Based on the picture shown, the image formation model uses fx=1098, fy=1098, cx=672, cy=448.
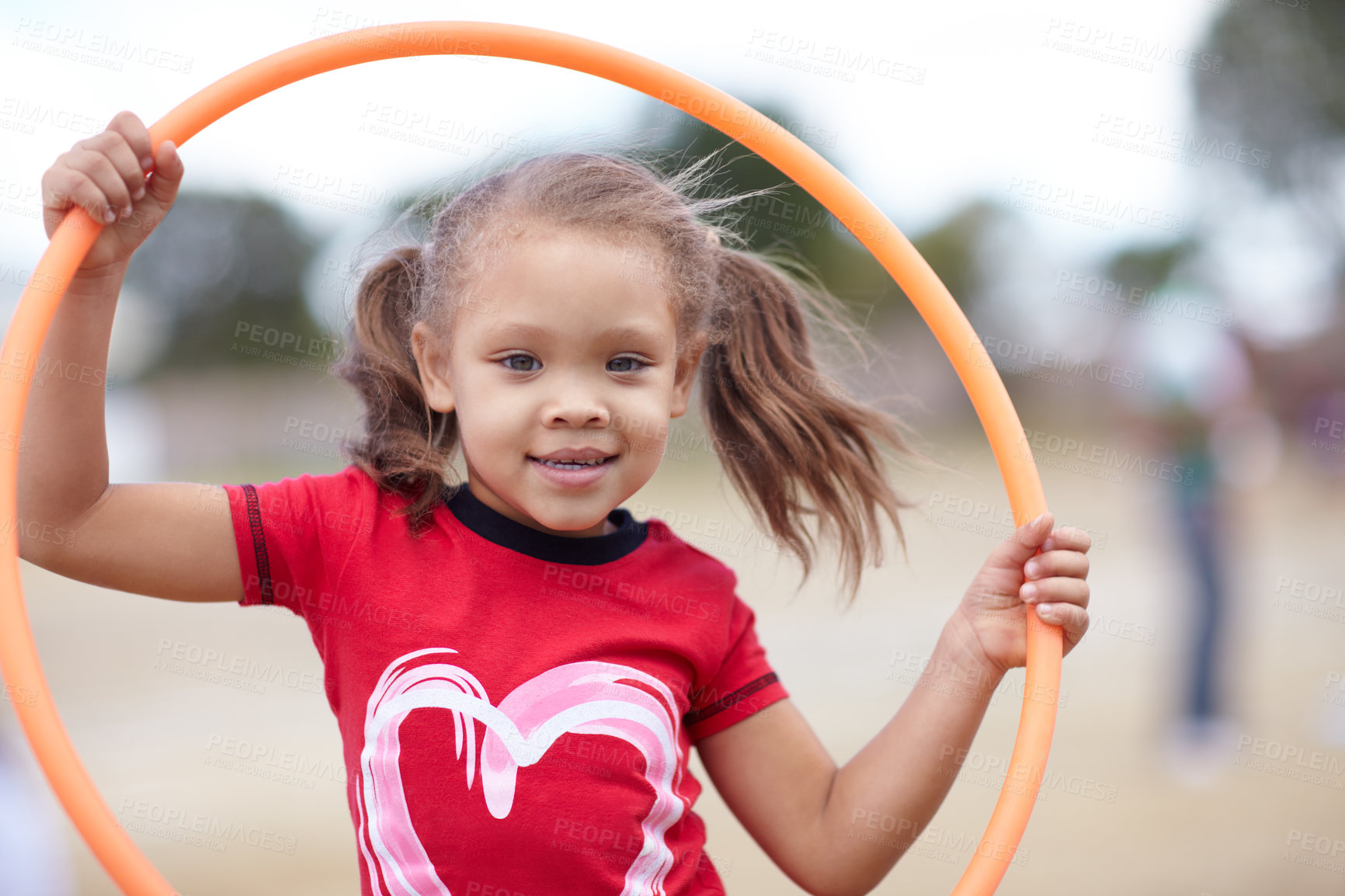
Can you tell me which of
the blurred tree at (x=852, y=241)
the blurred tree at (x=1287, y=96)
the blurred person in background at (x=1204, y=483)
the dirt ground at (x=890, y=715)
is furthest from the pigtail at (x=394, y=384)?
the blurred tree at (x=1287, y=96)

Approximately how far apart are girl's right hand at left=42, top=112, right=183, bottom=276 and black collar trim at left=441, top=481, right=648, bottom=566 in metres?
0.78

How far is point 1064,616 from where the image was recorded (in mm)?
2156

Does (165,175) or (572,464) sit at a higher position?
(165,175)

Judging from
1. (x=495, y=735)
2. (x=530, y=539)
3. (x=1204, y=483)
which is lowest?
(x=495, y=735)

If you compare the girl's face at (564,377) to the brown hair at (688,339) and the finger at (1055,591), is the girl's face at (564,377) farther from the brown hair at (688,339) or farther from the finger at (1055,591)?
the finger at (1055,591)

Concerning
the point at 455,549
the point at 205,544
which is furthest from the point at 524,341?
the point at 205,544

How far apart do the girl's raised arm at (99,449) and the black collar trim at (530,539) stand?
1.46 feet

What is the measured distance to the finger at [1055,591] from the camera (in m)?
2.16

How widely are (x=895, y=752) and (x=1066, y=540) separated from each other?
554 mm

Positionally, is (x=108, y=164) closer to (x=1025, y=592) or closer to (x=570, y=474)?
(x=570, y=474)

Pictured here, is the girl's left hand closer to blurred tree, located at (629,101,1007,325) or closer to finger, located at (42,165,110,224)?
finger, located at (42,165,110,224)

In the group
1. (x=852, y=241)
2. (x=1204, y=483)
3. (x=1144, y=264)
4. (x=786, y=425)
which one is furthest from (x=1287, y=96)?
(x=786, y=425)

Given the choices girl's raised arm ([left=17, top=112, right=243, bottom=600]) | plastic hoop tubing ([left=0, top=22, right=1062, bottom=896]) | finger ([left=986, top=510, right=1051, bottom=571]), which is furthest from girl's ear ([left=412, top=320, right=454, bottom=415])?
finger ([left=986, top=510, right=1051, bottom=571])

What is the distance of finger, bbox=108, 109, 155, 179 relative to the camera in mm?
2043
